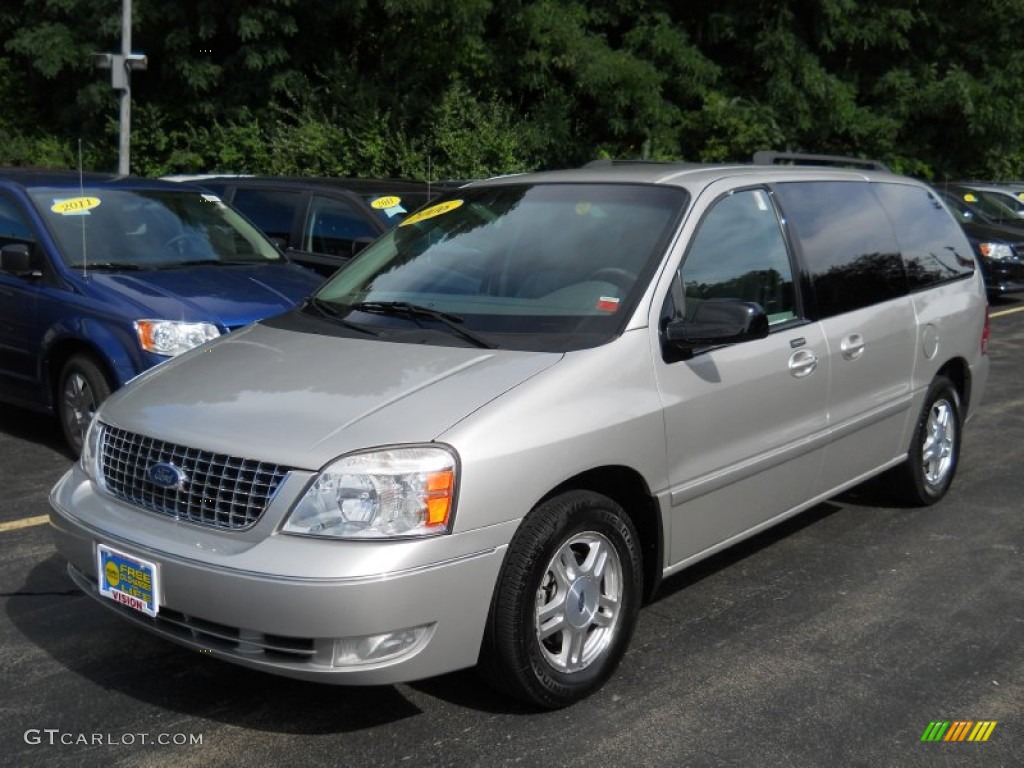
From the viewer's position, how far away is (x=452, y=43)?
21875mm

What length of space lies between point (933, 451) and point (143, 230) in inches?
193

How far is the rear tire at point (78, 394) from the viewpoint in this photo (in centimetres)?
674

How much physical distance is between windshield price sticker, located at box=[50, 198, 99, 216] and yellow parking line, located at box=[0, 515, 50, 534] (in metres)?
2.42

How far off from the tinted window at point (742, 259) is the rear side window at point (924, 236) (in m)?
1.24

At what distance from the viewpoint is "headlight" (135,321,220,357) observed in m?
6.58

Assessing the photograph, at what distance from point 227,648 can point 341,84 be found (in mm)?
19907

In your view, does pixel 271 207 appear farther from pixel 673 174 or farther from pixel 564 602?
pixel 564 602

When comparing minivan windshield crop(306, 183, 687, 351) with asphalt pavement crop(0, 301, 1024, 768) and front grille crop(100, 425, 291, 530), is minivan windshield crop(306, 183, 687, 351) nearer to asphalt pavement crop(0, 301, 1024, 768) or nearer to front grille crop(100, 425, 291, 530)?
front grille crop(100, 425, 291, 530)

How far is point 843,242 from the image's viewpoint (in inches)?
214

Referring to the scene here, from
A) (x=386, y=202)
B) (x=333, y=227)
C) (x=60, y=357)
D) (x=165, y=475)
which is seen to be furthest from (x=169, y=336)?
(x=386, y=202)

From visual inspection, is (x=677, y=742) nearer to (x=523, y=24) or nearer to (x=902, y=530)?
(x=902, y=530)

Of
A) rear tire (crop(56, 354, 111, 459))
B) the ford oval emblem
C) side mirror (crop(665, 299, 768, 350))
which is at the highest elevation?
side mirror (crop(665, 299, 768, 350))

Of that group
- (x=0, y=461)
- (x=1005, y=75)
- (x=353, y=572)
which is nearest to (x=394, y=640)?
(x=353, y=572)

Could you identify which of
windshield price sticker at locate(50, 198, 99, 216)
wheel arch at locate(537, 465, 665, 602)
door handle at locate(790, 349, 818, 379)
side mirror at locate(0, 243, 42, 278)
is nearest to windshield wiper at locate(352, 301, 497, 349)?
wheel arch at locate(537, 465, 665, 602)
